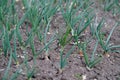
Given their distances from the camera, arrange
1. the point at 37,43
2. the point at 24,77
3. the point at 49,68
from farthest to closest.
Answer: the point at 37,43 → the point at 49,68 → the point at 24,77

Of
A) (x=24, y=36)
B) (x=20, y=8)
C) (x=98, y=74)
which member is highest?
(x=20, y=8)

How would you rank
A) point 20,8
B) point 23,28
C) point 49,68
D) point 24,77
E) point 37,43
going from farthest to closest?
1. point 20,8
2. point 23,28
3. point 37,43
4. point 49,68
5. point 24,77

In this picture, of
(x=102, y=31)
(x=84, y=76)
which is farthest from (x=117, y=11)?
(x=84, y=76)

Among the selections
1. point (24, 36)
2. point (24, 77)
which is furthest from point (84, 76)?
point (24, 36)

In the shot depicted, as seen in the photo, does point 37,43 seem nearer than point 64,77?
No

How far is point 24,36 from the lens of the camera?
1755mm

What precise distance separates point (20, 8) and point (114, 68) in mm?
967

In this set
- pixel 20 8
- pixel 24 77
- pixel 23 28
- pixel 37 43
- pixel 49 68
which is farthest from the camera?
pixel 20 8

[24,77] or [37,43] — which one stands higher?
[37,43]

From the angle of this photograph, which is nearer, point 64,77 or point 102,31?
point 64,77

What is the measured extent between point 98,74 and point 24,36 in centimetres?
58

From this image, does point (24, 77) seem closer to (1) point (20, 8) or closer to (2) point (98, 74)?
(2) point (98, 74)

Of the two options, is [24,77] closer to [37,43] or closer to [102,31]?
[37,43]

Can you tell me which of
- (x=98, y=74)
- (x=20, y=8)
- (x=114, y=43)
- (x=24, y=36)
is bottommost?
(x=98, y=74)
